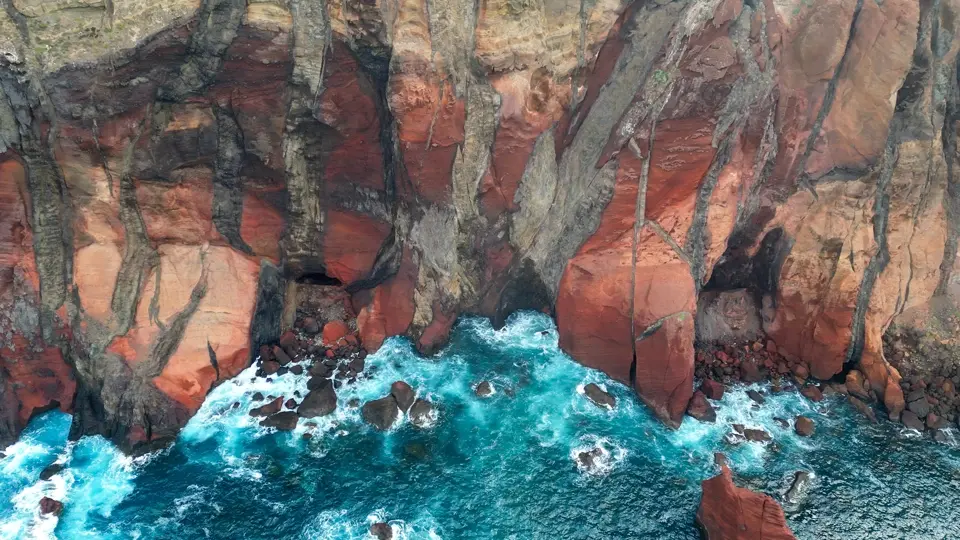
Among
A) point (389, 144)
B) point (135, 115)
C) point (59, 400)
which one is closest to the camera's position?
point (135, 115)

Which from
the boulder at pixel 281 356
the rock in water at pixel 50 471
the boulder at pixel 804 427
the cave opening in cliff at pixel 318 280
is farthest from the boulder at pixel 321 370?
the boulder at pixel 804 427

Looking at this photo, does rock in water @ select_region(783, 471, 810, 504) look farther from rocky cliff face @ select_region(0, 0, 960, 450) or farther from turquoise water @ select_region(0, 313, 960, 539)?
rocky cliff face @ select_region(0, 0, 960, 450)

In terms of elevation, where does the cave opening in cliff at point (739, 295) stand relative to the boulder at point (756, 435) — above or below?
above

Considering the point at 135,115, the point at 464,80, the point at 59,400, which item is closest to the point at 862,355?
the point at 464,80

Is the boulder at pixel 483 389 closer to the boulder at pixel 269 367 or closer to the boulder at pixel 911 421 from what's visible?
Result: the boulder at pixel 269 367

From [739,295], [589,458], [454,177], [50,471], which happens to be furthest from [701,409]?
[50,471]

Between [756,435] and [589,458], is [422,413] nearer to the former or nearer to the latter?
[589,458]

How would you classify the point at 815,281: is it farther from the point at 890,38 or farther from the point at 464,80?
the point at 464,80
